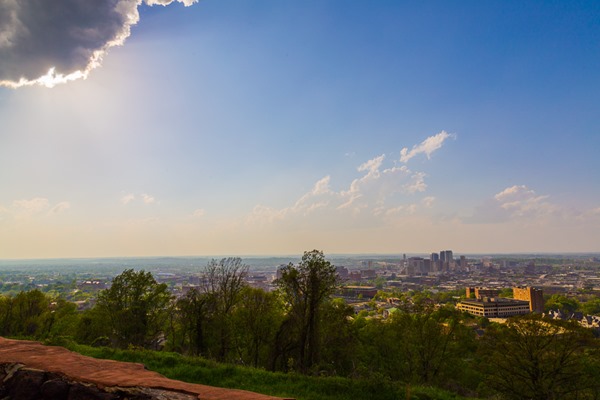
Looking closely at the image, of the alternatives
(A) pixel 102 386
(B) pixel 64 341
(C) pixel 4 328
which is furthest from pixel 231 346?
(C) pixel 4 328

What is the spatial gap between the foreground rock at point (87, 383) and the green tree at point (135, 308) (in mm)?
15725

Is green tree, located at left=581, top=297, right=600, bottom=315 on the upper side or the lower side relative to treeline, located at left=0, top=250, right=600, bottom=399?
lower

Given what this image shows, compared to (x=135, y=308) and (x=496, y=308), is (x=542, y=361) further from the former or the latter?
(x=496, y=308)

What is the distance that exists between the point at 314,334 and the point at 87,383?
46.4 feet

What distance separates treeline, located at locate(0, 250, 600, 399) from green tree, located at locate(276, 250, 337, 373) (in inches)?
2.3

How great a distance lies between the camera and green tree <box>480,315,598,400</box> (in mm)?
16266

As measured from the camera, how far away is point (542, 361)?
17.0 m

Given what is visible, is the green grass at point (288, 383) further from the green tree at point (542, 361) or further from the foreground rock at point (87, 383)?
the green tree at point (542, 361)

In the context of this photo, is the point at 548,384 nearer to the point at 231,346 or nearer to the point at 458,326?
the point at 458,326

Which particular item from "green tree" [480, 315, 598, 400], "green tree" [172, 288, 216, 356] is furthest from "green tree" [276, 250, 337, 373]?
"green tree" [480, 315, 598, 400]

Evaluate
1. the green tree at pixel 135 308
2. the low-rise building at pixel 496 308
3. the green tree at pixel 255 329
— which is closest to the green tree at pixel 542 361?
the green tree at pixel 255 329

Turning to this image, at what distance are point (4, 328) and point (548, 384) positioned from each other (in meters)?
36.0

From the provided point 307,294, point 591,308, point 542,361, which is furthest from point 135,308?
point 591,308

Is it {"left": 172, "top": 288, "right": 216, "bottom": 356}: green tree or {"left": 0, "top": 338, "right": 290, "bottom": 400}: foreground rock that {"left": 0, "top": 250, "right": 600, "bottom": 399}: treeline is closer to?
{"left": 172, "top": 288, "right": 216, "bottom": 356}: green tree
